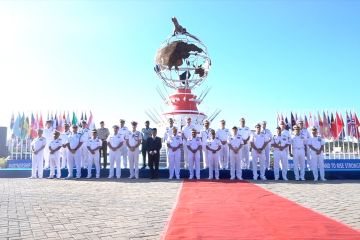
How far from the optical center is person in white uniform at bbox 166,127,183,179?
12961 mm

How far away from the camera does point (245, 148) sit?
44.4 feet

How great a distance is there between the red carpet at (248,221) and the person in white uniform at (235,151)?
4670 millimetres

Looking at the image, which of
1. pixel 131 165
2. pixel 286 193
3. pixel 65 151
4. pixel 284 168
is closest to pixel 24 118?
pixel 65 151

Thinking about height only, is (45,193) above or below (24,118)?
below

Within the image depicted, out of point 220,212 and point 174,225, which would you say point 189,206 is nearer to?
point 220,212

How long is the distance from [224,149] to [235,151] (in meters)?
0.69

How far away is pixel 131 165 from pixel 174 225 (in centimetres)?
817

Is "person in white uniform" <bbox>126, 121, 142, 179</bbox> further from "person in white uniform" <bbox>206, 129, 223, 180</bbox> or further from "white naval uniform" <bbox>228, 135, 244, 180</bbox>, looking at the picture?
"white naval uniform" <bbox>228, 135, 244, 180</bbox>

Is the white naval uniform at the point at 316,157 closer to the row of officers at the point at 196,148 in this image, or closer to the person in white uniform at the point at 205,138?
the row of officers at the point at 196,148

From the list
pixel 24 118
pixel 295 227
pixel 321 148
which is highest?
pixel 24 118

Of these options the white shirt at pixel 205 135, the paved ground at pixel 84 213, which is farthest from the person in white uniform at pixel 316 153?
the paved ground at pixel 84 213

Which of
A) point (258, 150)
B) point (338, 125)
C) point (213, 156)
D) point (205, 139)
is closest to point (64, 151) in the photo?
point (205, 139)

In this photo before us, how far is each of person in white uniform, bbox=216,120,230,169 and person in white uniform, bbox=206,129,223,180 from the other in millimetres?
188

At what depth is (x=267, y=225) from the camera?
522 cm
